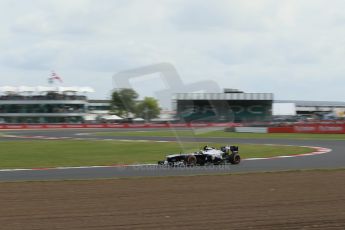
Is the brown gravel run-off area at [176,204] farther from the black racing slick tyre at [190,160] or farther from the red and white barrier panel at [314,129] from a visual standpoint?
the red and white barrier panel at [314,129]

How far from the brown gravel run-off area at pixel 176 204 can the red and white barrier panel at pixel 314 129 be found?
1242 inches

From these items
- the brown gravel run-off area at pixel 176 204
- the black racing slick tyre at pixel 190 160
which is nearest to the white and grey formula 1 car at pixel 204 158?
the black racing slick tyre at pixel 190 160

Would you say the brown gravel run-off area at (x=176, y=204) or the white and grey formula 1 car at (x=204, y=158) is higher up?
the white and grey formula 1 car at (x=204, y=158)

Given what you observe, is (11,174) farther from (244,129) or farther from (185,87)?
(244,129)

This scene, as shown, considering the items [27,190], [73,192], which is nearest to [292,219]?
[73,192]

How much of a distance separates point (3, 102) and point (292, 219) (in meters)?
88.5

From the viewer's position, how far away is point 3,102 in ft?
299

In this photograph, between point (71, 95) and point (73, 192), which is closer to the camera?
point (73, 192)

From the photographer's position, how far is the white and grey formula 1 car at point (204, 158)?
53.4 ft

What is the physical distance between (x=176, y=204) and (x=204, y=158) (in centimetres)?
746

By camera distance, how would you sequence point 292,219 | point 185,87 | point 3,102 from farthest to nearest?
point 3,102
point 185,87
point 292,219

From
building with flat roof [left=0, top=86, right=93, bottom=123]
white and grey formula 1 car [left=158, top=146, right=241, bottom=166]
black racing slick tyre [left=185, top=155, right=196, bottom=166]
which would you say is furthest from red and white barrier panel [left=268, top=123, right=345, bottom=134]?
building with flat roof [left=0, top=86, right=93, bottom=123]

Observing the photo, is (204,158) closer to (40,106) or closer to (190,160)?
(190,160)

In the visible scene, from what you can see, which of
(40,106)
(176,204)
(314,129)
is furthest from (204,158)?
(40,106)
